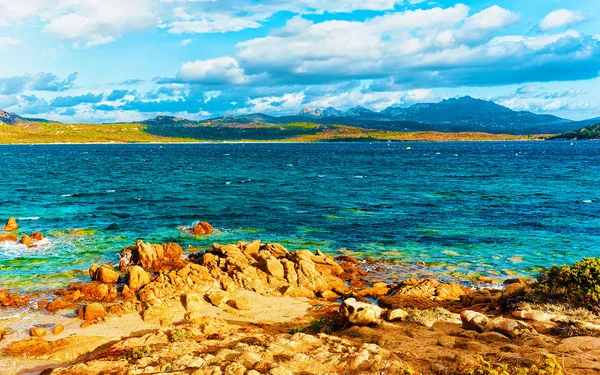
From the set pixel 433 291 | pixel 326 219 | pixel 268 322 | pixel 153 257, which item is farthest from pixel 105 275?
pixel 326 219

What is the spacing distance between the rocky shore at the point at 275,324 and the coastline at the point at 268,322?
0.22 ft

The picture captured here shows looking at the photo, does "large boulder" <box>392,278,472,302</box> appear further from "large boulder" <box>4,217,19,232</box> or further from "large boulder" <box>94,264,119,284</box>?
"large boulder" <box>4,217,19,232</box>

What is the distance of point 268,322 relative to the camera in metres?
21.6

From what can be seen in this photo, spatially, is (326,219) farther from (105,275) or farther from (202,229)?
(105,275)

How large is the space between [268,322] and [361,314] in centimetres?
547

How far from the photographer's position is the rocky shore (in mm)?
13898

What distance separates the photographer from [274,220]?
159ft

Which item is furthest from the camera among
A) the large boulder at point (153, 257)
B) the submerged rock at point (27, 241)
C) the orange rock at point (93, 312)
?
the submerged rock at point (27, 241)

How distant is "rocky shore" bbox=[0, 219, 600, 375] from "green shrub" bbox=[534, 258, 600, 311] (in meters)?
0.99

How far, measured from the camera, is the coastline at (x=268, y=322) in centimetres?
1423

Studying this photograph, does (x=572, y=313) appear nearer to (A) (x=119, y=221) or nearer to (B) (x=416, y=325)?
(B) (x=416, y=325)

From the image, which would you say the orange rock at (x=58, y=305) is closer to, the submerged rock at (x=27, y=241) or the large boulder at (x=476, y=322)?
the submerged rock at (x=27, y=241)

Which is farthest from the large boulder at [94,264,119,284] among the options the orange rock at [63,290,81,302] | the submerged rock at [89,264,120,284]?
the orange rock at [63,290,81,302]

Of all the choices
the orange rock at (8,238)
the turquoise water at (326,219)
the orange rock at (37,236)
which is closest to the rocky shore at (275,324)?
the turquoise water at (326,219)
